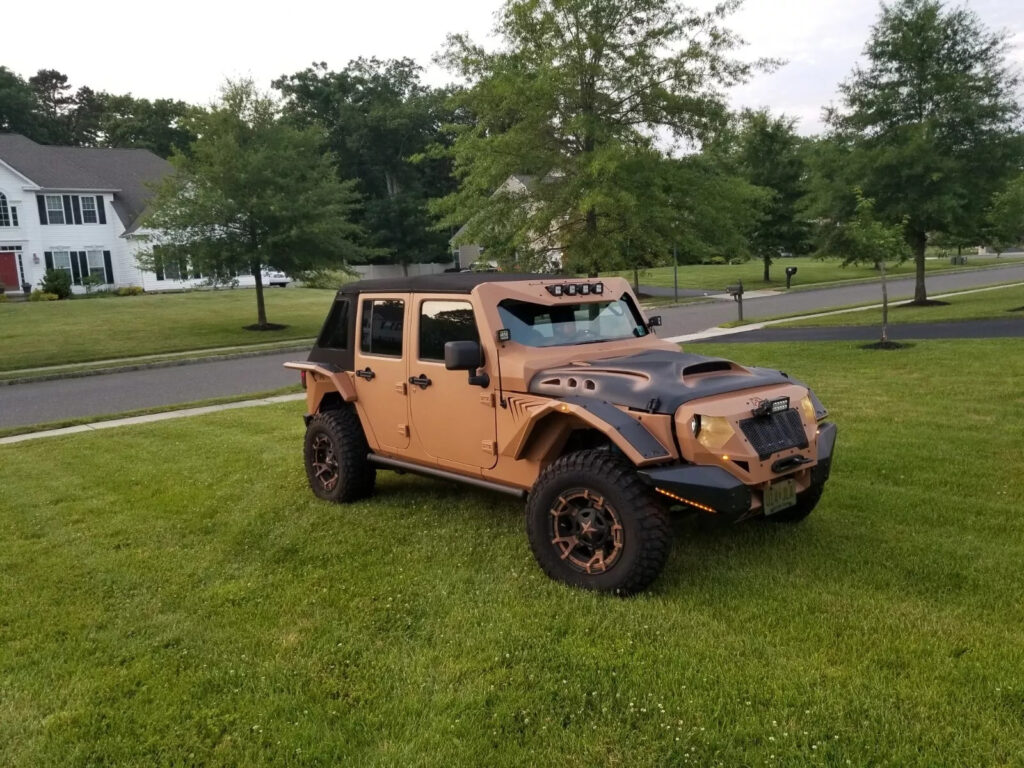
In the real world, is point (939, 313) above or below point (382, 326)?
below

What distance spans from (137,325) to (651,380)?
83.1 ft

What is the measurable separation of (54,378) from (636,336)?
50.7ft

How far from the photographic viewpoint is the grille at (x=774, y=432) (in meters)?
4.34

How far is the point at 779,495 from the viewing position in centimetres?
453

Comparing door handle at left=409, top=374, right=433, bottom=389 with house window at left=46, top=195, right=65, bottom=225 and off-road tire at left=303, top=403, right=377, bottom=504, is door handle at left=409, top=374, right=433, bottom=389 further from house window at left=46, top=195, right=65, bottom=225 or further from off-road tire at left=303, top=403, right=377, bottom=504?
house window at left=46, top=195, right=65, bottom=225

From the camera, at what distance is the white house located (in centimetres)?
3806

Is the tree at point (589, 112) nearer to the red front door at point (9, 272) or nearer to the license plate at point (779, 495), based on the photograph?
the license plate at point (779, 495)

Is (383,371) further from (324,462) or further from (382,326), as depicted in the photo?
(324,462)

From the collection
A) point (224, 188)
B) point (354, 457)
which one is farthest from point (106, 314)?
point (354, 457)

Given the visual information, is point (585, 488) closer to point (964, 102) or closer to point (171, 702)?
point (171, 702)

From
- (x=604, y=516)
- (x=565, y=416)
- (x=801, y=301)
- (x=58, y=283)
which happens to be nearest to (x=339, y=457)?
(x=565, y=416)

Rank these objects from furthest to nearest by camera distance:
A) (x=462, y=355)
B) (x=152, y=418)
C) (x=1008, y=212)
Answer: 1. (x=1008, y=212)
2. (x=152, y=418)
3. (x=462, y=355)

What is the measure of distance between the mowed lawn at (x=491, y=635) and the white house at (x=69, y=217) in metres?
35.5

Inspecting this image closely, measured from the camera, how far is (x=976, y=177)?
1944 cm
